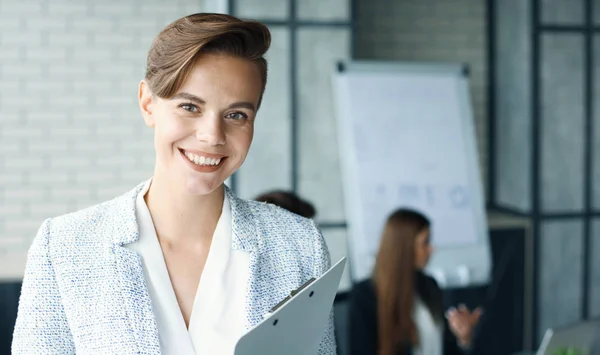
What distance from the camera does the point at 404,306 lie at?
3.12 m

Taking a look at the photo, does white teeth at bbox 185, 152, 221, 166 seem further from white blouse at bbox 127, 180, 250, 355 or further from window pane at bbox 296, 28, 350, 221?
window pane at bbox 296, 28, 350, 221

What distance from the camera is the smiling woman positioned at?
46.0 inches

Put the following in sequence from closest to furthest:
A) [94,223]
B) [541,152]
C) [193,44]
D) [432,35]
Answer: [193,44], [94,223], [541,152], [432,35]

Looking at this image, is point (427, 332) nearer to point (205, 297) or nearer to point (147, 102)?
point (205, 297)

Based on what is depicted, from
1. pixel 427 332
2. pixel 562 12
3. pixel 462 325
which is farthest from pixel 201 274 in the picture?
pixel 562 12

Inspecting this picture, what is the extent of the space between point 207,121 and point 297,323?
37 centimetres

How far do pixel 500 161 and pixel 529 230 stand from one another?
57cm

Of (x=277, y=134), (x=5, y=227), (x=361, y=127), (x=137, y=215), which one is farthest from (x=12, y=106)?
(x=137, y=215)

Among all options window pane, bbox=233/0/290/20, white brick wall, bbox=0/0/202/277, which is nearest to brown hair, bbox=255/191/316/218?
window pane, bbox=233/0/290/20

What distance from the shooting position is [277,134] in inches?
154

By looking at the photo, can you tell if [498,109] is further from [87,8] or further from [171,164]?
[171,164]

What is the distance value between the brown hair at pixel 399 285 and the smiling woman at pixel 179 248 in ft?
6.06

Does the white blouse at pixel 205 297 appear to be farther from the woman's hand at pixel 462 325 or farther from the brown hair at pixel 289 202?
the woman's hand at pixel 462 325

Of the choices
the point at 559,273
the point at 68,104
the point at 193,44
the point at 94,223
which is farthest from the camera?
the point at 559,273
